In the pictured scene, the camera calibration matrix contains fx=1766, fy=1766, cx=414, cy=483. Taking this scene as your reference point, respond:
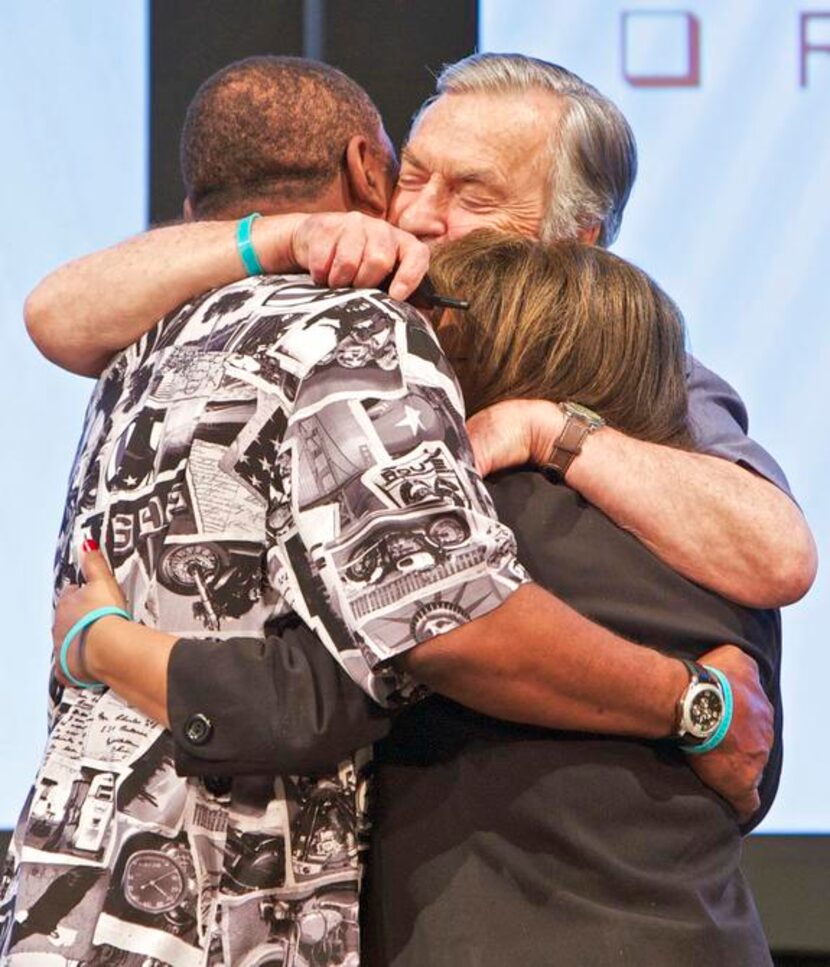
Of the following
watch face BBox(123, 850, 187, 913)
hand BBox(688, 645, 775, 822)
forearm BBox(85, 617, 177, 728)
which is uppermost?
forearm BBox(85, 617, 177, 728)

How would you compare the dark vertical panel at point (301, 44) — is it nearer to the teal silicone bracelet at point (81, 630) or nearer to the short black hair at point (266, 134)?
the short black hair at point (266, 134)

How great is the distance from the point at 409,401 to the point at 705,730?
426 mm

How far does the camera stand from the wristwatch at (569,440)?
5.49 ft

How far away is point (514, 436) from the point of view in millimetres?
1673

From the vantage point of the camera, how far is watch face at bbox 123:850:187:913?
1.53 metres

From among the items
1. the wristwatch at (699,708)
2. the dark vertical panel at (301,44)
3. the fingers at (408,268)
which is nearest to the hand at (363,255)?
the fingers at (408,268)

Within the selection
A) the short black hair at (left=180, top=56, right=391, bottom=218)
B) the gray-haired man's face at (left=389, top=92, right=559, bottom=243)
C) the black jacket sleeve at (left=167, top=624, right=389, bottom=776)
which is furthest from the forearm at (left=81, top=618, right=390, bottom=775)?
the gray-haired man's face at (left=389, top=92, right=559, bottom=243)

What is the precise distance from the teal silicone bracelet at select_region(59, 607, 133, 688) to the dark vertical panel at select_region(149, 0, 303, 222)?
152cm

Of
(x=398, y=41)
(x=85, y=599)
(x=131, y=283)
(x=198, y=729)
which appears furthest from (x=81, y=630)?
(x=398, y=41)

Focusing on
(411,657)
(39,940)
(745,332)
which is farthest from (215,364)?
(745,332)

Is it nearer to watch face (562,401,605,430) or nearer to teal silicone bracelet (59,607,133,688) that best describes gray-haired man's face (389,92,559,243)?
watch face (562,401,605,430)

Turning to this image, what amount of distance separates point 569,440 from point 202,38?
156 cm

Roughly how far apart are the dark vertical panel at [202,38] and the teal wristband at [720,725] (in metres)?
1.66

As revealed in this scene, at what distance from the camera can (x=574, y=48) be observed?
2963 mm
